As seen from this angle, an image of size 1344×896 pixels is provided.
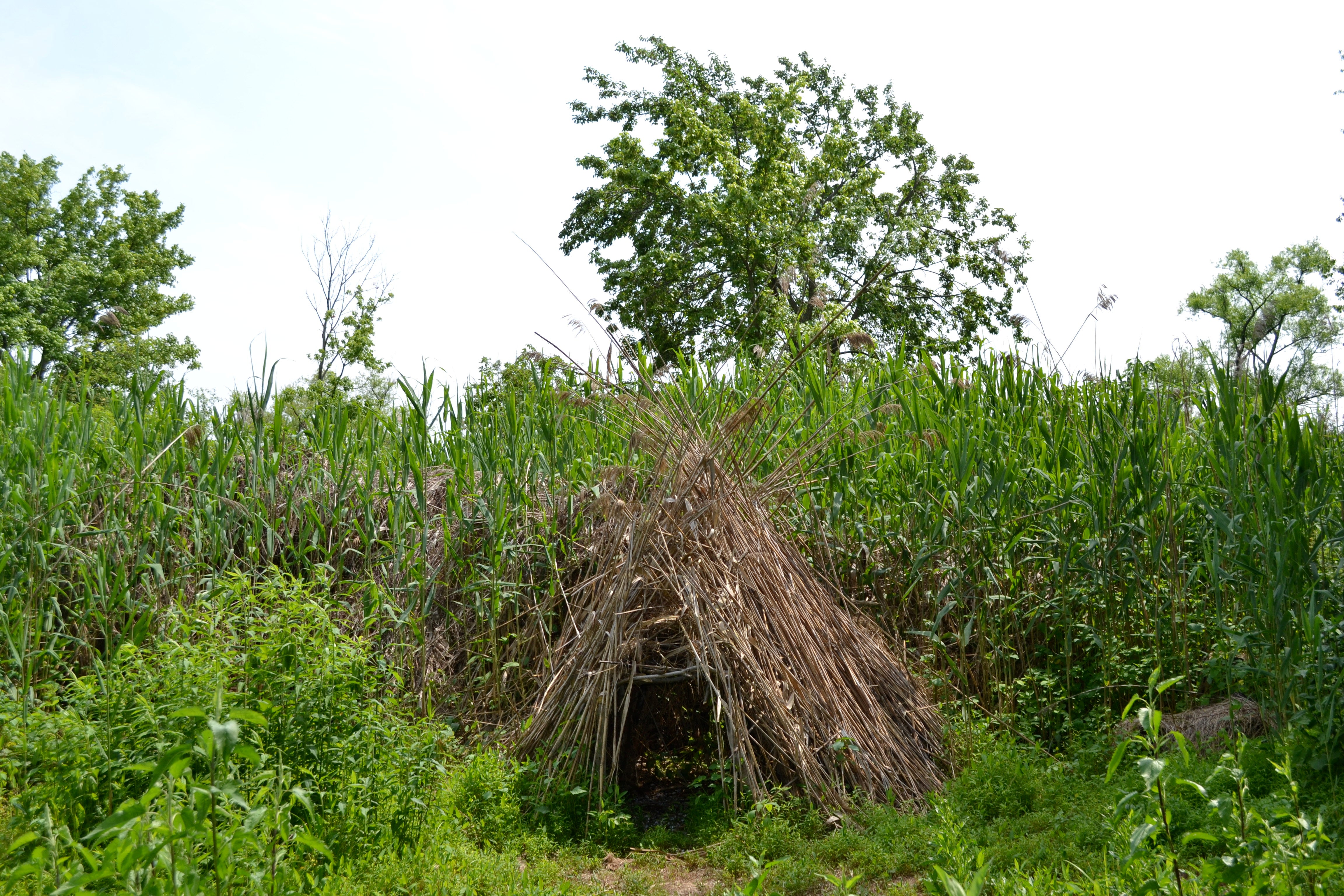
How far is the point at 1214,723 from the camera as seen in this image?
4.32 meters

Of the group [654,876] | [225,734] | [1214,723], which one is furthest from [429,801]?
[1214,723]

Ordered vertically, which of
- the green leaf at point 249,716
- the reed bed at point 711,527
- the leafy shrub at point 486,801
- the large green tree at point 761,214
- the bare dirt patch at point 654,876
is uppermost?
the large green tree at point 761,214

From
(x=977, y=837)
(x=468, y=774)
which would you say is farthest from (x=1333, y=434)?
(x=468, y=774)

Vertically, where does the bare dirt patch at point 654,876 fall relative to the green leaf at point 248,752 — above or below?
below

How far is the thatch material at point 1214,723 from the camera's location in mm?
4191

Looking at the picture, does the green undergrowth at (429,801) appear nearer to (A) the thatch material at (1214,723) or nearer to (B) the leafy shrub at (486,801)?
(B) the leafy shrub at (486,801)

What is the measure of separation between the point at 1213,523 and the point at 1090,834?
1.74m

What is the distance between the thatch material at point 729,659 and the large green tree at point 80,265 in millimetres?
21220

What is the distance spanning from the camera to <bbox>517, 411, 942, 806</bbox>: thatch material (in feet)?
13.9

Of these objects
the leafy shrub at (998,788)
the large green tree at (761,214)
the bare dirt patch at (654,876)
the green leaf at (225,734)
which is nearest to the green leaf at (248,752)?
the green leaf at (225,734)

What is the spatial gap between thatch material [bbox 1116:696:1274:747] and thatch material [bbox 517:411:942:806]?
1078mm

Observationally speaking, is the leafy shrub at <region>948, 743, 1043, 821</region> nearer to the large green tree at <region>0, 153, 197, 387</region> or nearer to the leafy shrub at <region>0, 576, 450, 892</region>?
the leafy shrub at <region>0, 576, 450, 892</region>

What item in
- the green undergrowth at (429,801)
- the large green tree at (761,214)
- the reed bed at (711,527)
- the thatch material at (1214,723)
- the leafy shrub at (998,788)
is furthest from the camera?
the large green tree at (761,214)

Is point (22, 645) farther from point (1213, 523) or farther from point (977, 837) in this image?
point (1213, 523)
